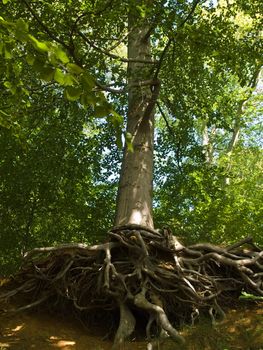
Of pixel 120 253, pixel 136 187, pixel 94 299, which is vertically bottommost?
pixel 94 299

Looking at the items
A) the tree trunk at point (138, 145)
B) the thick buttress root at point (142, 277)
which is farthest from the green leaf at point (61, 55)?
the tree trunk at point (138, 145)

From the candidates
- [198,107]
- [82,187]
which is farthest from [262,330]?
[82,187]

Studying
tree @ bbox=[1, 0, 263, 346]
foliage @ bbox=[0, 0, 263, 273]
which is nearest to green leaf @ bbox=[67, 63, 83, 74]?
tree @ bbox=[1, 0, 263, 346]

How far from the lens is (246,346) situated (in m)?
3.84

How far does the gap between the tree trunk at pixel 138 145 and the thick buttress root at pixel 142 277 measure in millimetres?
520

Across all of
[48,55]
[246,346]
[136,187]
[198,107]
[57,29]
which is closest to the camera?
[48,55]

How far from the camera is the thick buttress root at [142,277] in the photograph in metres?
4.76

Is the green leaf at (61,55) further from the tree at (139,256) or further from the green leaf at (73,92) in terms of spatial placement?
the tree at (139,256)

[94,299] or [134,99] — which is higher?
[134,99]

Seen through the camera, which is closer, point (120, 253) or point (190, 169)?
point (120, 253)

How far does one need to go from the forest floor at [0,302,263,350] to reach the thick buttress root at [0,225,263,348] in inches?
7.4

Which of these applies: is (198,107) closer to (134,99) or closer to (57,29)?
(134,99)

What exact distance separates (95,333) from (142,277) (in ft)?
3.08

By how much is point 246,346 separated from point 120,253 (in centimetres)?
198
